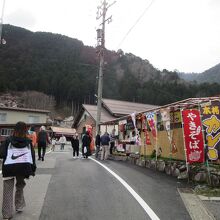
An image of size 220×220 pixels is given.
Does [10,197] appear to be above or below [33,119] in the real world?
below

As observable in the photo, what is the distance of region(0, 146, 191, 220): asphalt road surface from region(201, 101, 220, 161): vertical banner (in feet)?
4.52

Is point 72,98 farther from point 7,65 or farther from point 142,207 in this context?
point 142,207

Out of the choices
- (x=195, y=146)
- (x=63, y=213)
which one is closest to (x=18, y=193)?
(x=63, y=213)

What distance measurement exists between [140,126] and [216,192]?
9.20m

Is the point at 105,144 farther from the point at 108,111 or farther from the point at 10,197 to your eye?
the point at 108,111

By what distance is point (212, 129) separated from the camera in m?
9.70

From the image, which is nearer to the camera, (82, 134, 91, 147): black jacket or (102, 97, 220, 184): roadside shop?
(102, 97, 220, 184): roadside shop

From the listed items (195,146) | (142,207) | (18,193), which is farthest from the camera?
(195,146)

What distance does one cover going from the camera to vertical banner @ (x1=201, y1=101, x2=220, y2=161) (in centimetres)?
966

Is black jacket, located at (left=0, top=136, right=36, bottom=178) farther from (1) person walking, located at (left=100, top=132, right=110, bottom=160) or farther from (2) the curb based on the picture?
(1) person walking, located at (left=100, top=132, right=110, bottom=160)

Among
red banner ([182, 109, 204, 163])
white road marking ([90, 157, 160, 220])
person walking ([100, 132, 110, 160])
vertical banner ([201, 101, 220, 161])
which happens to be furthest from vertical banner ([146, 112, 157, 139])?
person walking ([100, 132, 110, 160])

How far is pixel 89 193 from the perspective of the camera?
762cm

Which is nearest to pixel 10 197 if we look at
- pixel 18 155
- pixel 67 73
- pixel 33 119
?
pixel 18 155

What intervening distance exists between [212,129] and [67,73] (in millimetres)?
74945
